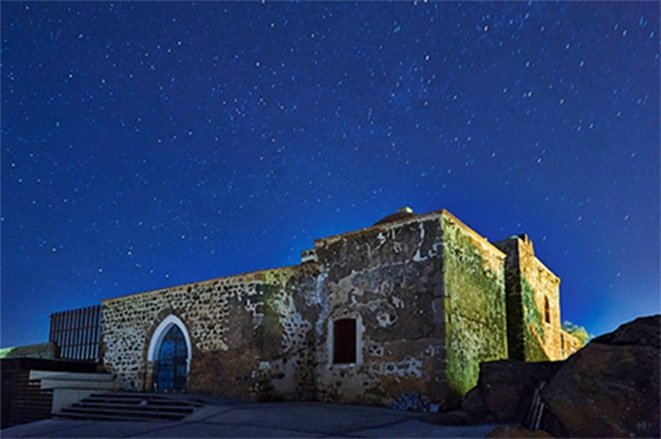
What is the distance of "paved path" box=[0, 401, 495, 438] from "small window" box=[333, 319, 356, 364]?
127 centimetres

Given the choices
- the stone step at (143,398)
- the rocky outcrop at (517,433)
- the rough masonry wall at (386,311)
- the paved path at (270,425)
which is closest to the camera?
the rocky outcrop at (517,433)

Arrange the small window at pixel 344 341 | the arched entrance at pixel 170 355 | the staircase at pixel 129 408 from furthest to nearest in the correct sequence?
the arched entrance at pixel 170 355, the small window at pixel 344 341, the staircase at pixel 129 408

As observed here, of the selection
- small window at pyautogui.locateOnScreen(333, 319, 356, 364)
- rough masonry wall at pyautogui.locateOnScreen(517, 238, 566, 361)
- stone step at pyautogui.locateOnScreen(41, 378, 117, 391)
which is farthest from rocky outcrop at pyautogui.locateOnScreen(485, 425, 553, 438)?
stone step at pyautogui.locateOnScreen(41, 378, 117, 391)

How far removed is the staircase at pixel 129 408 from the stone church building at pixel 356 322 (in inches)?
68.4

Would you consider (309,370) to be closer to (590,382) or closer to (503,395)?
(503,395)

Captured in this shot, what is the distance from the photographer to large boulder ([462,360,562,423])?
30.2 ft

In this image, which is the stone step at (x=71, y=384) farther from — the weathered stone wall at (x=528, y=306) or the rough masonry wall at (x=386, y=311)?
the weathered stone wall at (x=528, y=306)

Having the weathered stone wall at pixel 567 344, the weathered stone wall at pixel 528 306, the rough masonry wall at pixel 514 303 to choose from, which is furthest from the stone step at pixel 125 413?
the weathered stone wall at pixel 567 344

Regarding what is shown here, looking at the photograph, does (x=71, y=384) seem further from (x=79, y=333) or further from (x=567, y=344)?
(x=567, y=344)

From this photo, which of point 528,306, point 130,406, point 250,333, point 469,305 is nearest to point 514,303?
point 528,306

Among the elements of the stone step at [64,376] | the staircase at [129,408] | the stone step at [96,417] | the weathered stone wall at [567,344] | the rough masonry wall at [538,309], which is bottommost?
the stone step at [96,417]

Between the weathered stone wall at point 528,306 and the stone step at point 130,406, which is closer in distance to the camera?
the stone step at point 130,406

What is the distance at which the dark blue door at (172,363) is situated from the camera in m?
15.3

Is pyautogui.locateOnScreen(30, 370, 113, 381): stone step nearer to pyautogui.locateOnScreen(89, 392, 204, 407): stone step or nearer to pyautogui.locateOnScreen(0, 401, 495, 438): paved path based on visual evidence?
pyautogui.locateOnScreen(89, 392, 204, 407): stone step
